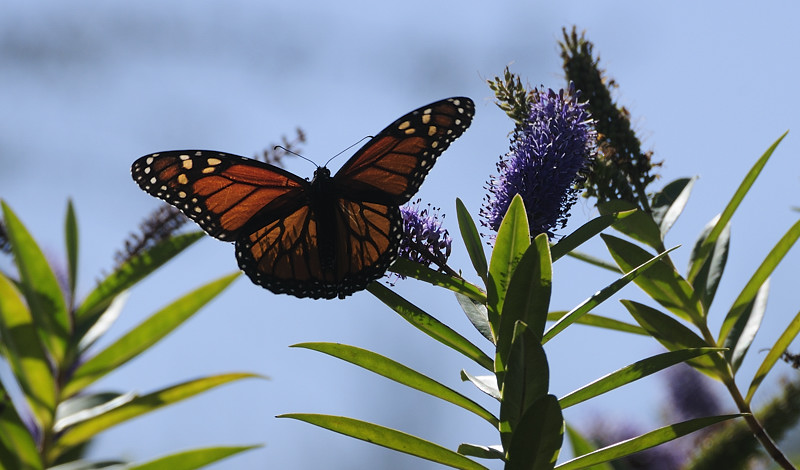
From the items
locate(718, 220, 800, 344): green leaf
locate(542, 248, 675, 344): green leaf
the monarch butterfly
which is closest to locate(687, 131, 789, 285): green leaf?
locate(718, 220, 800, 344): green leaf

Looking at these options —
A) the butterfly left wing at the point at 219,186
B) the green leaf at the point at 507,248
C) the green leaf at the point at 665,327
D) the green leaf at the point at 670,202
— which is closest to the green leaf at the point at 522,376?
the green leaf at the point at 507,248

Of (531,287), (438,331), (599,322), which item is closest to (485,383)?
(438,331)

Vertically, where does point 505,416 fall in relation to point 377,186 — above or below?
below

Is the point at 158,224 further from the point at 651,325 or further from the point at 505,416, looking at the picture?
the point at 651,325

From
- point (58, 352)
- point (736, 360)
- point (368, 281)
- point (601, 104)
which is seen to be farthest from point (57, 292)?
point (601, 104)

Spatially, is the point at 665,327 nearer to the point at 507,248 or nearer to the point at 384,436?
the point at 507,248

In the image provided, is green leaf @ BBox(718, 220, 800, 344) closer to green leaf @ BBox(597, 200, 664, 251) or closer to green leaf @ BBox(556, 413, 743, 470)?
green leaf @ BBox(597, 200, 664, 251)

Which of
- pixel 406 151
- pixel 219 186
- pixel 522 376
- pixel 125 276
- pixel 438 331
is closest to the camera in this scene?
pixel 522 376

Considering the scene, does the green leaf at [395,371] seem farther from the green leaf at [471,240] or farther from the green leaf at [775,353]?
the green leaf at [775,353]
